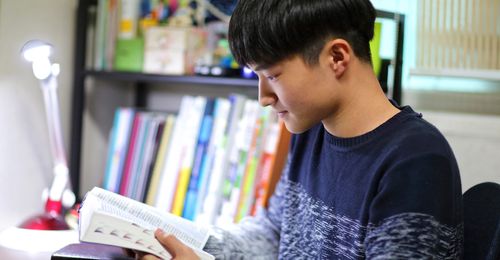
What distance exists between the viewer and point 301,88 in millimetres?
909

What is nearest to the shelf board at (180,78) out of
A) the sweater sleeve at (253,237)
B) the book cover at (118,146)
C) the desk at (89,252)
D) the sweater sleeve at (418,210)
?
the book cover at (118,146)

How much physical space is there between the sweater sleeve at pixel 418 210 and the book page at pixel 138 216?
325 millimetres

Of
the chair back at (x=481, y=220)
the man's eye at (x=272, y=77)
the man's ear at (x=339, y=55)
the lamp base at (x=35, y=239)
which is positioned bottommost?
the lamp base at (x=35, y=239)

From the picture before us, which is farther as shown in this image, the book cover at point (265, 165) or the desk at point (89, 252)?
the book cover at point (265, 165)

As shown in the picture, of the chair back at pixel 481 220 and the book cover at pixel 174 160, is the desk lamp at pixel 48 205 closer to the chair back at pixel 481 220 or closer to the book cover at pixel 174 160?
the book cover at pixel 174 160

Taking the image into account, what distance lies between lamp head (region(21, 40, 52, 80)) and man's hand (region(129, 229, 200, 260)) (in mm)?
649

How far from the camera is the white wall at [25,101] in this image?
5.09 ft

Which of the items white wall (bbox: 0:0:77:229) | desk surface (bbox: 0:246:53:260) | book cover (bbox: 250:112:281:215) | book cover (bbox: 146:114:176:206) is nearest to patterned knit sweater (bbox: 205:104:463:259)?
book cover (bbox: 250:112:281:215)

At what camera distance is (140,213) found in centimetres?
99

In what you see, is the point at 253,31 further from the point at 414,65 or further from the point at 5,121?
the point at 5,121

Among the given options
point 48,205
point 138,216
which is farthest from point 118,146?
point 138,216

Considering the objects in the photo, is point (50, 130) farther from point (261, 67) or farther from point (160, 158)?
point (261, 67)

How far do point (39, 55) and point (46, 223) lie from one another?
1.28ft

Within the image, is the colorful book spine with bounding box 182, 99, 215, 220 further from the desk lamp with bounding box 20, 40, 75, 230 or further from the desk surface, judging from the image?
the desk surface
